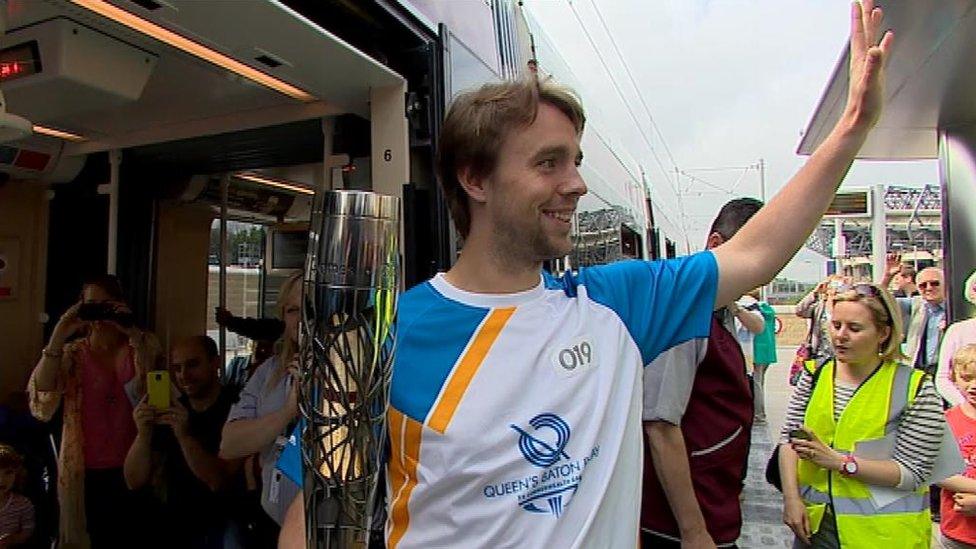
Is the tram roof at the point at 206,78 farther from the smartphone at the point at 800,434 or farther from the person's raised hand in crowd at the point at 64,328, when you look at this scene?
the smartphone at the point at 800,434

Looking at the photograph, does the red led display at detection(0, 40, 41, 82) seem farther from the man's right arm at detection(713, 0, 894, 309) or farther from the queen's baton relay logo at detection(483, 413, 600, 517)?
the man's right arm at detection(713, 0, 894, 309)

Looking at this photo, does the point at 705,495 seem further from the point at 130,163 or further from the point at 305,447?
the point at 130,163

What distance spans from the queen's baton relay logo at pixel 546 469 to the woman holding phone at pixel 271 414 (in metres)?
1.28

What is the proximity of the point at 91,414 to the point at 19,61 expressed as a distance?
1675 mm

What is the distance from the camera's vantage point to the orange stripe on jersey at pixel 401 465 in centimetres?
122

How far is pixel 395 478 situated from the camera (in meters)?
1.26

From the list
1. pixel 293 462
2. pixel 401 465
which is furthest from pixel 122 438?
pixel 401 465

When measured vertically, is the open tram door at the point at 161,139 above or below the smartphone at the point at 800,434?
above

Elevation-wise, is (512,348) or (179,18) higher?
(179,18)

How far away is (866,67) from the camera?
1405 millimetres

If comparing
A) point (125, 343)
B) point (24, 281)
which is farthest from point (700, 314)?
point (24, 281)

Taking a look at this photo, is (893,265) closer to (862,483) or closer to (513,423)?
(862,483)

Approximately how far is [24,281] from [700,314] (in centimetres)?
357

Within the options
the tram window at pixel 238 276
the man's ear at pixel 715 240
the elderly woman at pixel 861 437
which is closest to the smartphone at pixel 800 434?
the elderly woman at pixel 861 437
